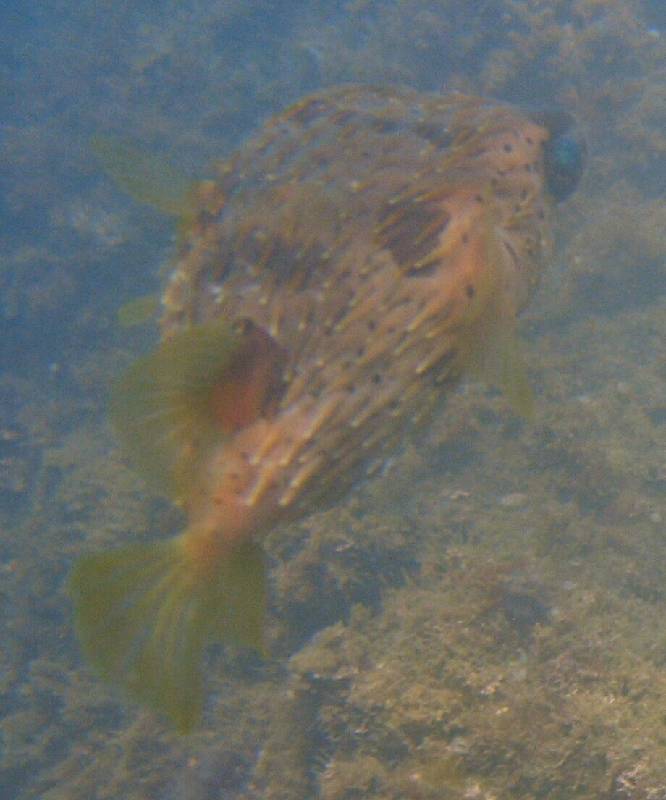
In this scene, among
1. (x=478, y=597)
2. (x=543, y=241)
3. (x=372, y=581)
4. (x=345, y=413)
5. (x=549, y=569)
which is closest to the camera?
(x=345, y=413)

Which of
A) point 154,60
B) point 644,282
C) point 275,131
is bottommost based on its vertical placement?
point 644,282

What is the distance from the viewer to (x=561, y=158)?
8.81 feet

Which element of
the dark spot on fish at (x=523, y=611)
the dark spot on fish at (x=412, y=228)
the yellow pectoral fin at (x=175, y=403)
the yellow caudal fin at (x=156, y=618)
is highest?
the dark spot on fish at (x=412, y=228)

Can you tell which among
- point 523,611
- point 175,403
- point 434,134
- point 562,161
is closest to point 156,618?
point 175,403

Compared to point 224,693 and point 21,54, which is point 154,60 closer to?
point 21,54

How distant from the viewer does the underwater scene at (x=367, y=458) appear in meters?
1.76

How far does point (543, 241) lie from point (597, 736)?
7.13ft

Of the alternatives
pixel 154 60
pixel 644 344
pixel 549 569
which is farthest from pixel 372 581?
pixel 154 60

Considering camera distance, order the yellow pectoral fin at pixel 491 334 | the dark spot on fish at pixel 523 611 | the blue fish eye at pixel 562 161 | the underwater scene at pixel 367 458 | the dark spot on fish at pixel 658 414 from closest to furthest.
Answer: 1. the underwater scene at pixel 367 458
2. the yellow pectoral fin at pixel 491 334
3. the blue fish eye at pixel 562 161
4. the dark spot on fish at pixel 523 611
5. the dark spot on fish at pixel 658 414

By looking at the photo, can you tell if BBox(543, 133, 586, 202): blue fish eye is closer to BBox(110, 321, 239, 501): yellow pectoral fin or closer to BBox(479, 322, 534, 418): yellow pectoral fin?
BBox(479, 322, 534, 418): yellow pectoral fin

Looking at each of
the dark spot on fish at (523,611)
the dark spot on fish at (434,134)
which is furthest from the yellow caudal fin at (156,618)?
the dark spot on fish at (523,611)

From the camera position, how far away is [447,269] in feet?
6.28

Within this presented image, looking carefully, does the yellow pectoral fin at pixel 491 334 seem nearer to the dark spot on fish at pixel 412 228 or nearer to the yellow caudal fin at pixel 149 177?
the dark spot on fish at pixel 412 228

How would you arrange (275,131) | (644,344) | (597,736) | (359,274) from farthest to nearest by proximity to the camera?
(644,344) → (597,736) → (275,131) → (359,274)
